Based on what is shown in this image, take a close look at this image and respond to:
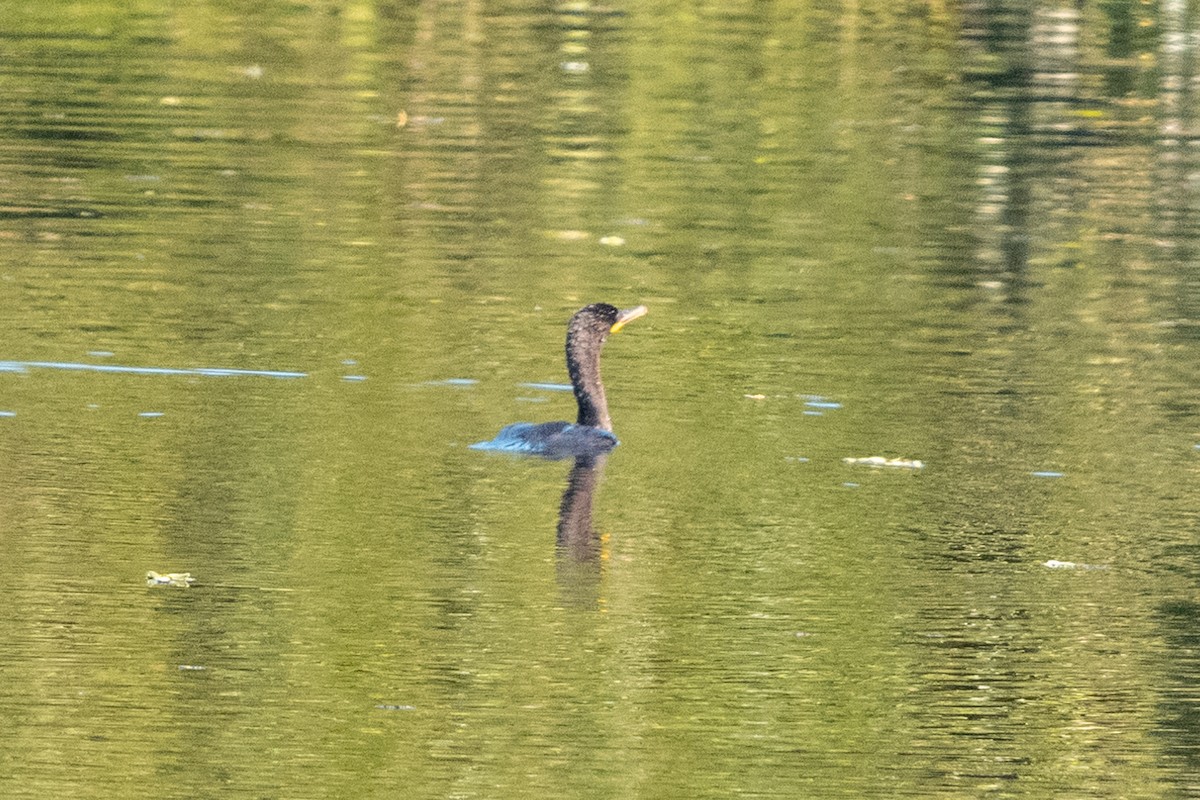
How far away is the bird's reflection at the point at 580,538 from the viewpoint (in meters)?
9.35

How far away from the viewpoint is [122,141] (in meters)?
20.5

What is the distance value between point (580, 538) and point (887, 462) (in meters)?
1.80

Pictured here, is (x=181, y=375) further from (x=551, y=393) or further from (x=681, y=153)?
(x=681, y=153)

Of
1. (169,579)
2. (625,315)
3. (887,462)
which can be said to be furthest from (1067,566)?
(625,315)

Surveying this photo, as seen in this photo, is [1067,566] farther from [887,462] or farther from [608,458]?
[608,458]

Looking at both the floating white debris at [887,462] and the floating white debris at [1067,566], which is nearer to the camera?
the floating white debris at [1067,566]

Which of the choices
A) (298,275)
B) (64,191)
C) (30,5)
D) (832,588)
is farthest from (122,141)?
(832,588)

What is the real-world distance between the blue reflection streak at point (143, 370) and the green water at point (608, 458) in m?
0.05

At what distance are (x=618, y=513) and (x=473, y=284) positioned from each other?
4958 millimetres


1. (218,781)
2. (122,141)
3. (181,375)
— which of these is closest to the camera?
(218,781)

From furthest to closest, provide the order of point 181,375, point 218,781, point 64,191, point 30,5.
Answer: point 30,5
point 64,191
point 181,375
point 218,781

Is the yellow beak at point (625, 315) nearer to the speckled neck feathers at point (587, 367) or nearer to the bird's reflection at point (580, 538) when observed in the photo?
the speckled neck feathers at point (587, 367)

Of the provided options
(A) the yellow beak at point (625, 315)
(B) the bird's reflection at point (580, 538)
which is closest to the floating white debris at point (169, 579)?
(B) the bird's reflection at point (580, 538)

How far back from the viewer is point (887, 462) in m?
11.3
